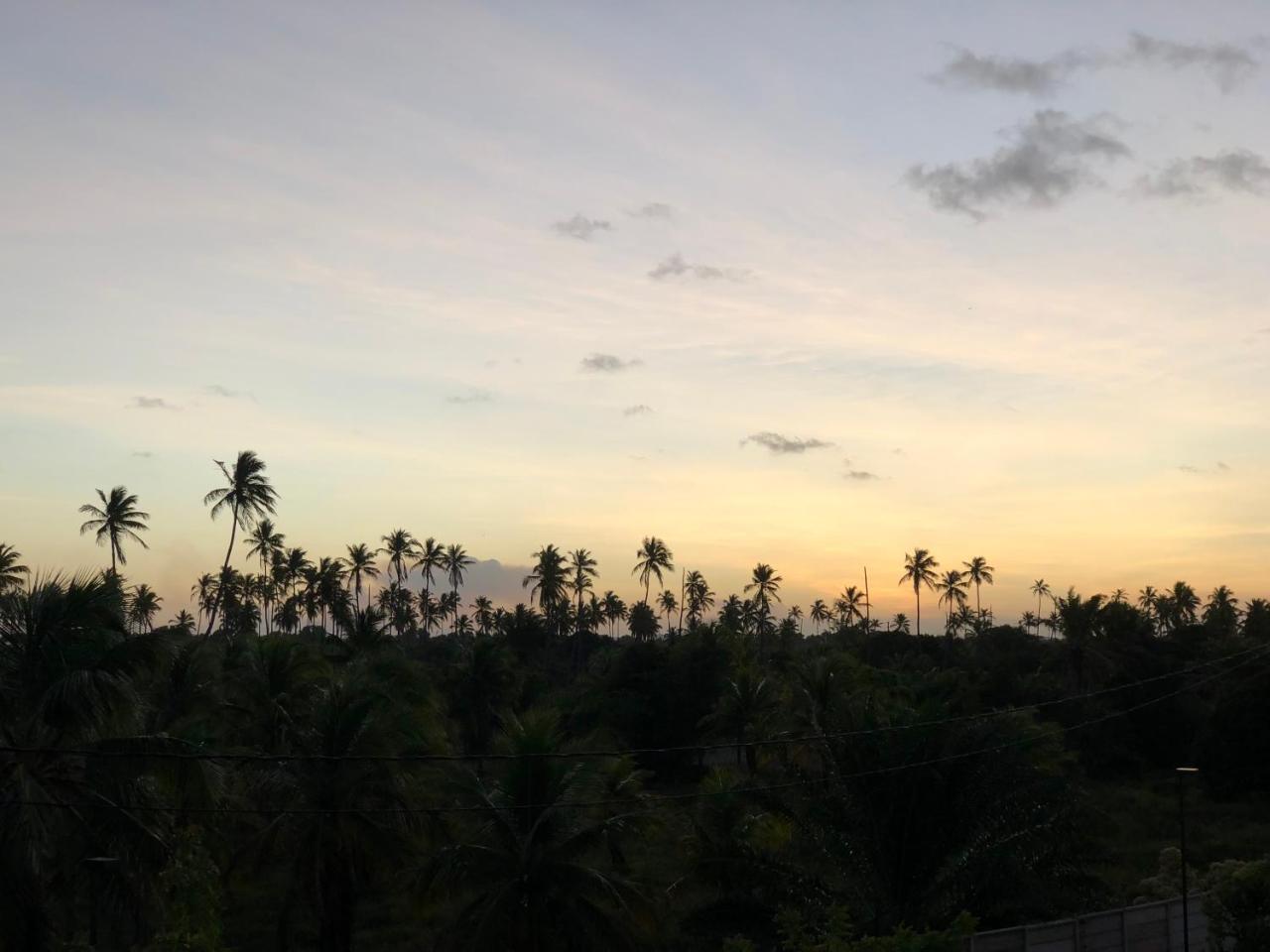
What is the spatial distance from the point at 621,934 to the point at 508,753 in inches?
176

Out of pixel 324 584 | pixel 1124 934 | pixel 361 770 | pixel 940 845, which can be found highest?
pixel 324 584

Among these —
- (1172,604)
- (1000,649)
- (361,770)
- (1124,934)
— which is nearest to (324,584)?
(1000,649)

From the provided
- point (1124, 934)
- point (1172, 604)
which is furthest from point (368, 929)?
point (1172, 604)

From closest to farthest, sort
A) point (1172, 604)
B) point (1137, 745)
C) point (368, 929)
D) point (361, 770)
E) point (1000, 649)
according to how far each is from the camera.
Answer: point (361, 770)
point (368, 929)
point (1137, 745)
point (1000, 649)
point (1172, 604)

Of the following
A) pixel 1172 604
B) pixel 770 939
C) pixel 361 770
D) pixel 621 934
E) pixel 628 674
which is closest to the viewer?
pixel 621 934

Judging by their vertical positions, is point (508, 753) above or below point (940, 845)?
above

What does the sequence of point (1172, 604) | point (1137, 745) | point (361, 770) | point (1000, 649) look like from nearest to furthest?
point (361, 770)
point (1137, 745)
point (1000, 649)
point (1172, 604)

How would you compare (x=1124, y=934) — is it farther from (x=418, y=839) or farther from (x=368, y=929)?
(x=368, y=929)

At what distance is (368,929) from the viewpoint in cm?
3850

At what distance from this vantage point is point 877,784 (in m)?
27.2

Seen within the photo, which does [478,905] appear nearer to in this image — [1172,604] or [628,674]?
[628,674]

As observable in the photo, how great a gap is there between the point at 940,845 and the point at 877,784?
6.57 feet

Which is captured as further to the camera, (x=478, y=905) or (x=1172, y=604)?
(x=1172, y=604)

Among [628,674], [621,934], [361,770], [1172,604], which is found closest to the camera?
[621,934]
